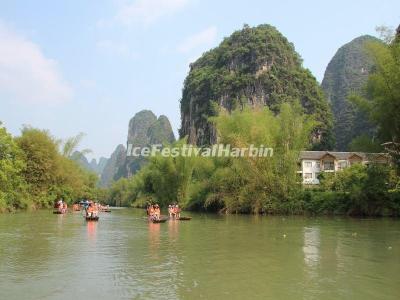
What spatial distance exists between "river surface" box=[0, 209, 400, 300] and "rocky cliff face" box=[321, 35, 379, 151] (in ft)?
236

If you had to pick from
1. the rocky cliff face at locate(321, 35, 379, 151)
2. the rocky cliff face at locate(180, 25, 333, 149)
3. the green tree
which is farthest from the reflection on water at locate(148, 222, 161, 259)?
the rocky cliff face at locate(321, 35, 379, 151)

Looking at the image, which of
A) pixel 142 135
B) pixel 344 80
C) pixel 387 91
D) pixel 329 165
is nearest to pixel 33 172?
pixel 329 165

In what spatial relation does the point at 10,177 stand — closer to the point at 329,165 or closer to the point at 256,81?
the point at 329,165

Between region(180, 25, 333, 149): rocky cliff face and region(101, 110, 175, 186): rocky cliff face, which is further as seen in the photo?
region(101, 110, 175, 186): rocky cliff face

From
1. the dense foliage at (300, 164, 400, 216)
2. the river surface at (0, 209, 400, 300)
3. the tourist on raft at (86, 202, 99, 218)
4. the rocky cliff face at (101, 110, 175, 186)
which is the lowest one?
the river surface at (0, 209, 400, 300)

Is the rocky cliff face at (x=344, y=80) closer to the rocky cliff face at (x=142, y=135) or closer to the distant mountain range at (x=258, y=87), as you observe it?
the distant mountain range at (x=258, y=87)

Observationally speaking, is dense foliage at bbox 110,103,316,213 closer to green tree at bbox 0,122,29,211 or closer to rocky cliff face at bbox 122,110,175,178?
green tree at bbox 0,122,29,211

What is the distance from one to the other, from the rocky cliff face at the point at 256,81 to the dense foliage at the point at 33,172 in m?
35.8

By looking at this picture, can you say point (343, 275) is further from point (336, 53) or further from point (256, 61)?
point (336, 53)

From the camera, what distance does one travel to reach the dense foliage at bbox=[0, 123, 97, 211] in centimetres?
3584

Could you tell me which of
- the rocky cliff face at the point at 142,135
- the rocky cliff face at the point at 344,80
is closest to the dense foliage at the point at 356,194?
the rocky cliff face at the point at 344,80

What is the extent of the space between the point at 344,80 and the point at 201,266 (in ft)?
327

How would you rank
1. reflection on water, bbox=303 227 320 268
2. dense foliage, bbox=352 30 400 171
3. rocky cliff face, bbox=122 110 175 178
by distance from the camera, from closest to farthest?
1. reflection on water, bbox=303 227 320 268
2. dense foliage, bbox=352 30 400 171
3. rocky cliff face, bbox=122 110 175 178

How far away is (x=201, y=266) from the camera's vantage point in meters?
10.6
